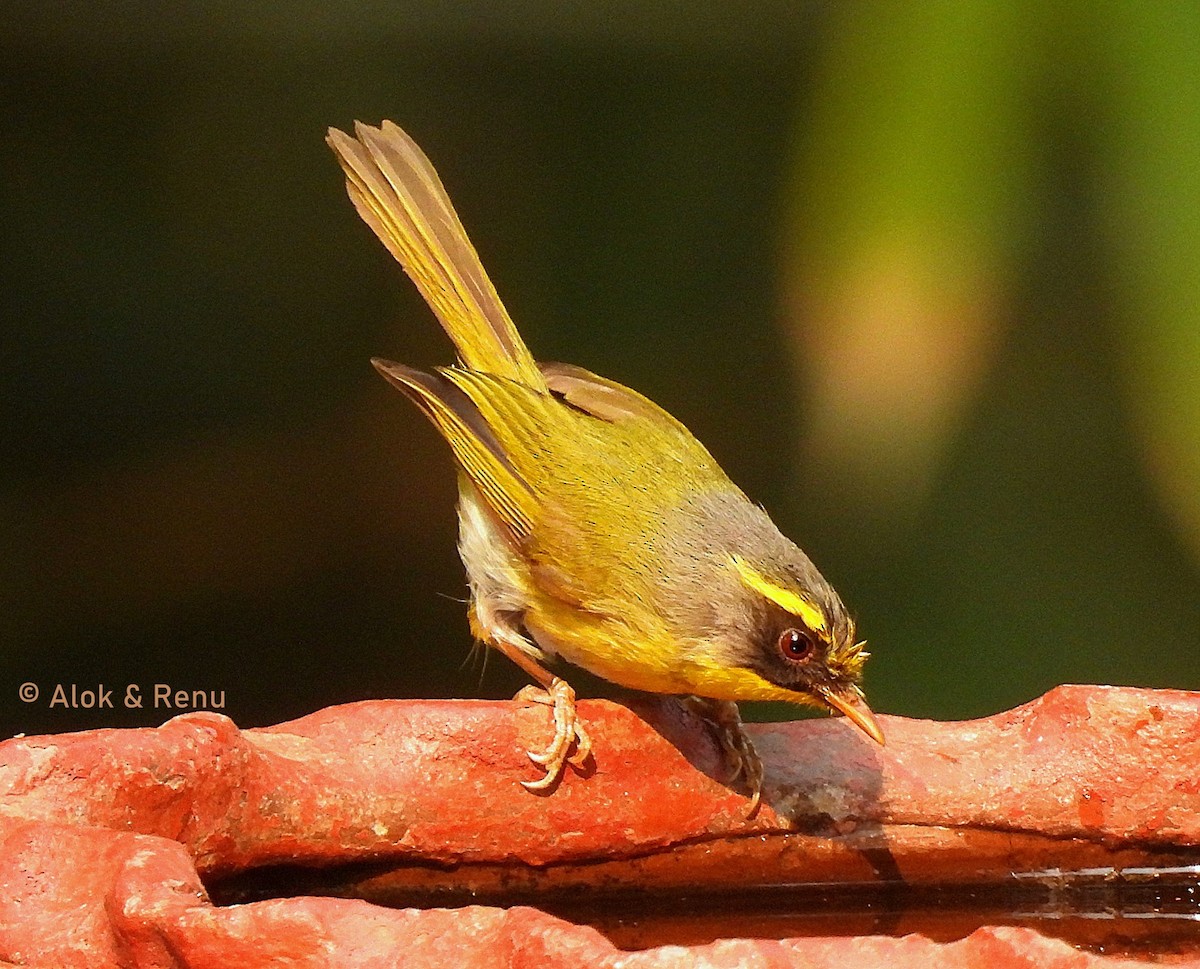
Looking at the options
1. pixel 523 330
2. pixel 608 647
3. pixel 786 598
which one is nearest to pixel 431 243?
pixel 523 330

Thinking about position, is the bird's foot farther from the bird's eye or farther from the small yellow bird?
the bird's eye

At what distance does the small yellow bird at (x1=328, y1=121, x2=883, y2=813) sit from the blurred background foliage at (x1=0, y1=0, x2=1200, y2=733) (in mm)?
637

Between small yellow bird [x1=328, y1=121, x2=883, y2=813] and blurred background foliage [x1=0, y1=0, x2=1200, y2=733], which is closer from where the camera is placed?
small yellow bird [x1=328, y1=121, x2=883, y2=813]

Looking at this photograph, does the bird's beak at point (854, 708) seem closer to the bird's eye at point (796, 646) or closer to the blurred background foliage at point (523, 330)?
the bird's eye at point (796, 646)

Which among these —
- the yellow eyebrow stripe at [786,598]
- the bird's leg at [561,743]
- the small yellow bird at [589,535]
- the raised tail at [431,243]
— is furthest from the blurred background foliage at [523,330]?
the bird's leg at [561,743]

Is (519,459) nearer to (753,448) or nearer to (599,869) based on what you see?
(599,869)

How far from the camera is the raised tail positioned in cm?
319

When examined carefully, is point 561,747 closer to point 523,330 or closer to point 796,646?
point 796,646

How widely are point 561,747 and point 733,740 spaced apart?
1.15ft

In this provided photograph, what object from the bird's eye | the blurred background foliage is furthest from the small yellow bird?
the blurred background foliage

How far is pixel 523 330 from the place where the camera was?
13.1 ft

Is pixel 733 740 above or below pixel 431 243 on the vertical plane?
below

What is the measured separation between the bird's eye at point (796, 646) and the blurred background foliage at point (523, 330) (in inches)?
47.0

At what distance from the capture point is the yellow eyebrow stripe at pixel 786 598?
2.48 metres
